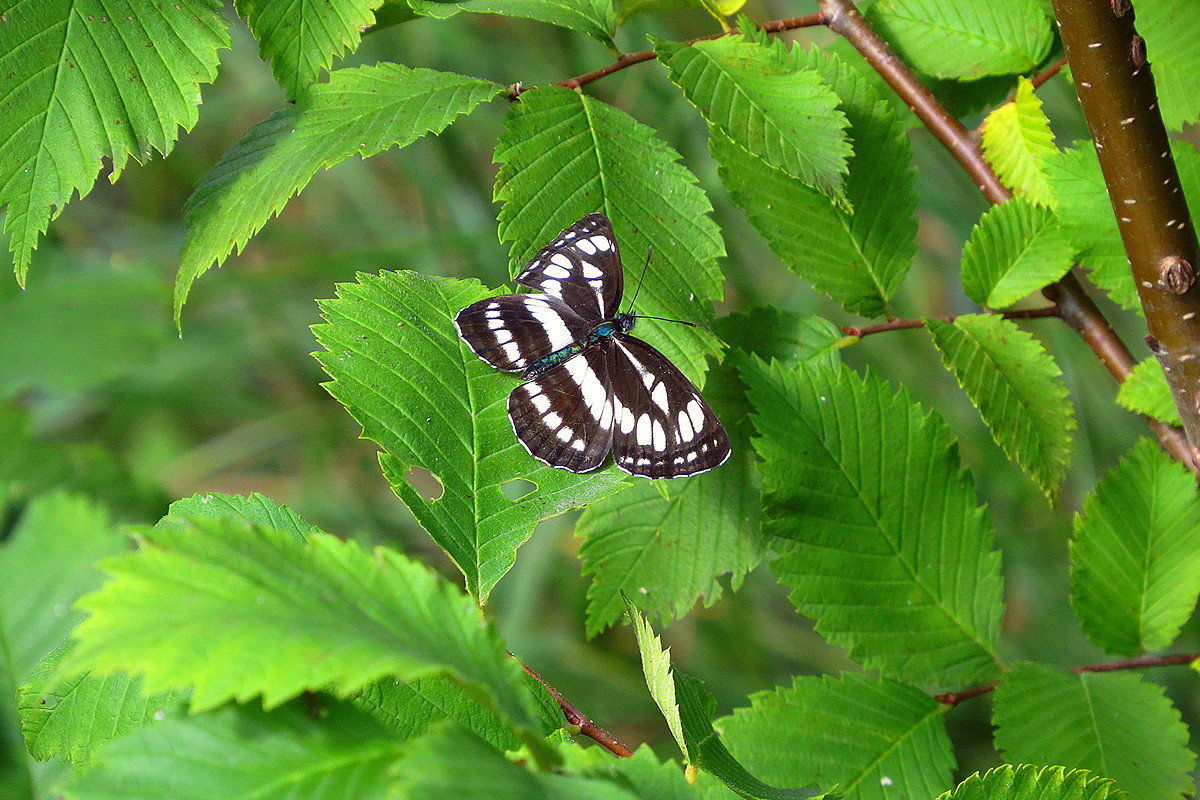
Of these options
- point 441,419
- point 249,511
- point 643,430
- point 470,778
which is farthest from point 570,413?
point 470,778

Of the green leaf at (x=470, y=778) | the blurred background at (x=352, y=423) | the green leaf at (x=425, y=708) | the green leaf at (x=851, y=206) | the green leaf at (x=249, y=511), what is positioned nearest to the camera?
the green leaf at (x=470, y=778)

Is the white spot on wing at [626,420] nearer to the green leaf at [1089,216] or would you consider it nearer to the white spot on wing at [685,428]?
the white spot on wing at [685,428]

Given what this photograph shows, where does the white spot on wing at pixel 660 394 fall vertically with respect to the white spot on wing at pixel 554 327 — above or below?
below

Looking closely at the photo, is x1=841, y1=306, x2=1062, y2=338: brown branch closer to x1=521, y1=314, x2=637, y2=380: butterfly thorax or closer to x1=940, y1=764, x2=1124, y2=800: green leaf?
x1=521, y1=314, x2=637, y2=380: butterfly thorax

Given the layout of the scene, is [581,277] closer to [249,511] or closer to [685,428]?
→ [685,428]

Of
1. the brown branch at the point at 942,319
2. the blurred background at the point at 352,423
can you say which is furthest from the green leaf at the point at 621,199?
the blurred background at the point at 352,423

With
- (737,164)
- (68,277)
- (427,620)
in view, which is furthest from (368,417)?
(68,277)
